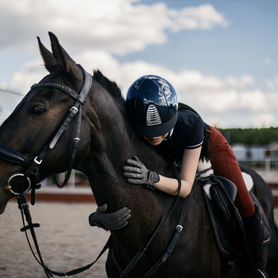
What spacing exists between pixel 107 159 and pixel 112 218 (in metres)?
0.35

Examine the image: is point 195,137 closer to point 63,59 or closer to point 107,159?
point 107,159

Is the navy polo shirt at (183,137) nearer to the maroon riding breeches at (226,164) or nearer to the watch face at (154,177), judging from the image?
the watch face at (154,177)

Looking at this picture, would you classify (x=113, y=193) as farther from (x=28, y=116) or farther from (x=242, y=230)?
(x=242, y=230)

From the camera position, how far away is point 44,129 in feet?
8.30

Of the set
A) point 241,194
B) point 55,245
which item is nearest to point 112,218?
point 241,194

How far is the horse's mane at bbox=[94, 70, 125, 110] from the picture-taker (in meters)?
2.97

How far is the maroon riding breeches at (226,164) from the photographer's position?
3.74 metres

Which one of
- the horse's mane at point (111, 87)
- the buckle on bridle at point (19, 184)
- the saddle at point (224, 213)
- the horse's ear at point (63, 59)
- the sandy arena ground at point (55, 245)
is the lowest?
the sandy arena ground at point (55, 245)

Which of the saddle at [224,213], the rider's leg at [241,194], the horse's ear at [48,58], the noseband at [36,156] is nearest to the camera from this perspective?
the noseband at [36,156]

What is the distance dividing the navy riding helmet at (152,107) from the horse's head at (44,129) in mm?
437

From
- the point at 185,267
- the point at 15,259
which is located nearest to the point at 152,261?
the point at 185,267

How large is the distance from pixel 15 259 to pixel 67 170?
16.8 feet

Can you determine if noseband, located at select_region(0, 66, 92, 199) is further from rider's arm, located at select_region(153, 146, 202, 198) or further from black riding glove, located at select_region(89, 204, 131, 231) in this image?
rider's arm, located at select_region(153, 146, 202, 198)

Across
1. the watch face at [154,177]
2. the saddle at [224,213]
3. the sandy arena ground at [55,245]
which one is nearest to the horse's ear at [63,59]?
the watch face at [154,177]
